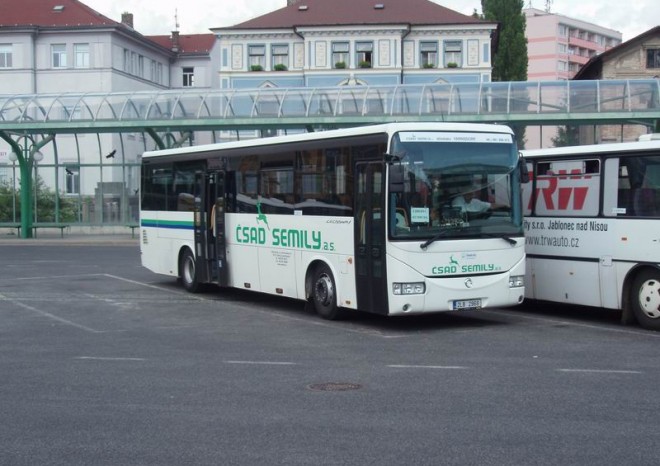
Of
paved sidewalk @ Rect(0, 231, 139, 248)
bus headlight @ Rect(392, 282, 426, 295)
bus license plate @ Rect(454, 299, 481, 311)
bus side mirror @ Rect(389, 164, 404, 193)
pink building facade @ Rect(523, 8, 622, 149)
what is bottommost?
paved sidewalk @ Rect(0, 231, 139, 248)

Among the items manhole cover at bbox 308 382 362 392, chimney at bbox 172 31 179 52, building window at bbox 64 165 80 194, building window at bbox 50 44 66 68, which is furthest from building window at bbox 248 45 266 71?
manhole cover at bbox 308 382 362 392

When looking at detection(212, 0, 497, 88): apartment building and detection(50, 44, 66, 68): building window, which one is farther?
detection(50, 44, 66, 68): building window

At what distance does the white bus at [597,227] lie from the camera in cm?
1365

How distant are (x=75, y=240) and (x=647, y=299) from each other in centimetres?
2956

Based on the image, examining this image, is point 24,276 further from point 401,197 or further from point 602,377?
point 602,377

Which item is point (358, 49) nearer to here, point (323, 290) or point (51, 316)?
point (51, 316)

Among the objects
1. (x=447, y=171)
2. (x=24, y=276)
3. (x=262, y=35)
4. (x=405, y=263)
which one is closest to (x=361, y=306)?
(x=405, y=263)

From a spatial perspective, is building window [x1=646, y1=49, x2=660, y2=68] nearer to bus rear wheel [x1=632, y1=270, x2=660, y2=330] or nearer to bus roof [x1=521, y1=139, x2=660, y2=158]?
bus roof [x1=521, y1=139, x2=660, y2=158]

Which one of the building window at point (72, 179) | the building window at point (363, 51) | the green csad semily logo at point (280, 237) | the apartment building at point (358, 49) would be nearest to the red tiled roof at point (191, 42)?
the apartment building at point (358, 49)

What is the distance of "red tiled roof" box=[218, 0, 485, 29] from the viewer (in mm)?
69875

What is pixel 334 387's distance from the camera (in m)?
9.65

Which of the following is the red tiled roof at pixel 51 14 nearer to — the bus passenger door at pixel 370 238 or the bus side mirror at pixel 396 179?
the bus passenger door at pixel 370 238

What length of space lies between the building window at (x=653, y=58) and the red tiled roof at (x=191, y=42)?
3985 centimetres

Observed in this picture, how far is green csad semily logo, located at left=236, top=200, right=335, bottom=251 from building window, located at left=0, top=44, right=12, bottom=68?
61827mm
